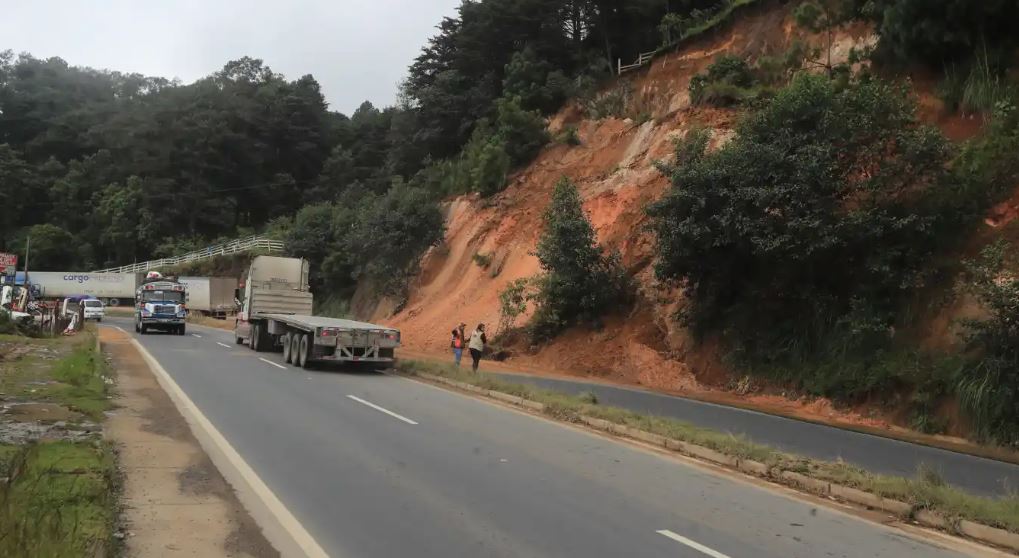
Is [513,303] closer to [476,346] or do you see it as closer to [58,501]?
[476,346]

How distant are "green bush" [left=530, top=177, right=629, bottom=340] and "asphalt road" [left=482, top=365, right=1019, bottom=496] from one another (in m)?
8.28

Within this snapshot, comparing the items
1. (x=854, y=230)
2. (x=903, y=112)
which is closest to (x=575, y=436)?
(x=854, y=230)

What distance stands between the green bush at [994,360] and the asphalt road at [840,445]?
1.98 m

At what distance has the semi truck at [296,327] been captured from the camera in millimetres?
20375

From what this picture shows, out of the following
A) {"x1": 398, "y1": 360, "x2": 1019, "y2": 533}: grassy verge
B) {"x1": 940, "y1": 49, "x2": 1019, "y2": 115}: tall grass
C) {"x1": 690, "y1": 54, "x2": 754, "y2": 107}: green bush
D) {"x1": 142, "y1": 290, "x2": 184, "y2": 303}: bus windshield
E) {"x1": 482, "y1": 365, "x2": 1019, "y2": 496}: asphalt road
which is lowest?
{"x1": 482, "y1": 365, "x2": 1019, "y2": 496}: asphalt road

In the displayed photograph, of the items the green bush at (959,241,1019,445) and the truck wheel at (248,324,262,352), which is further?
the truck wheel at (248,324,262,352)

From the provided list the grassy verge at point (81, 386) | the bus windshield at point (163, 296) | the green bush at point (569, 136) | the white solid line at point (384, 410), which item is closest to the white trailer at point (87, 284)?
the bus windshield at point (163, 296)

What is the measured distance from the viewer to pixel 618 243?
28.7m

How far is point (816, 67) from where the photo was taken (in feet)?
94.5

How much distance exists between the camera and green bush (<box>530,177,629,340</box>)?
25.7 m

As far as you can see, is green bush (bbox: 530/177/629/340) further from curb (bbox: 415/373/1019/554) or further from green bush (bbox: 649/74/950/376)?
curb (bbox: 415/373/1019/554)

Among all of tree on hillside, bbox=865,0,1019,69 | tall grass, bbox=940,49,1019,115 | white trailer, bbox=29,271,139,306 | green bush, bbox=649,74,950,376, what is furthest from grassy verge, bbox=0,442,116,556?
white trailer, bbox=29,271,139,306

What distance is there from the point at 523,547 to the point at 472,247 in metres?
34.0

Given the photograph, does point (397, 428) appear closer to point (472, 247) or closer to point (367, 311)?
point (472, 247)
